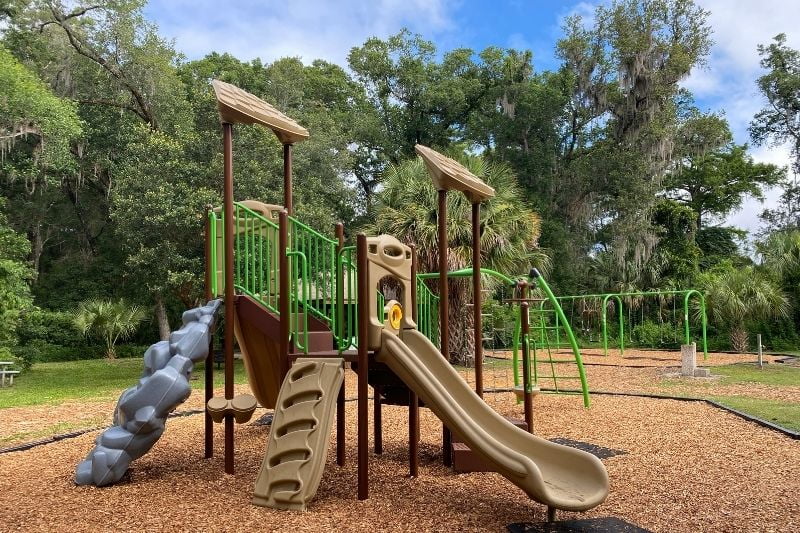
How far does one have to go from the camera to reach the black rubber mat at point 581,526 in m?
3.86

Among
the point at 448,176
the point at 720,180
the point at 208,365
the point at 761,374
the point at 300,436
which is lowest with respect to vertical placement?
the point at 761,374

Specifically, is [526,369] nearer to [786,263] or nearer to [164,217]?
[164,217]

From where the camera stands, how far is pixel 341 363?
4.83m

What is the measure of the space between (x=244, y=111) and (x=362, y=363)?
2.59m

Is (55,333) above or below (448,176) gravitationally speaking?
below

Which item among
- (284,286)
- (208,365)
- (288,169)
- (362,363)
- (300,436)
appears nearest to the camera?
(300,436)

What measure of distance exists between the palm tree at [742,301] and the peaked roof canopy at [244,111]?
1622 cm

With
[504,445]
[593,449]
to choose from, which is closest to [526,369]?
Answer: [593,449]

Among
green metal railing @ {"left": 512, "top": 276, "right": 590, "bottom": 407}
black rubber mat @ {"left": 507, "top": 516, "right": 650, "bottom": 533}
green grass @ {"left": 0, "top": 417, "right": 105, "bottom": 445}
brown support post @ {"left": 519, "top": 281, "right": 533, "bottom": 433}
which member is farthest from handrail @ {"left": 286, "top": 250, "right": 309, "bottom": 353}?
green grass @ {"left": 0, "top": 417, "right": 105, "bottom": 445}

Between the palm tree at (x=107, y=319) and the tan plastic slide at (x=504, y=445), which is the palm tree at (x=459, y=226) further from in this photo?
the tan plastic slide at (x=504, y=445)

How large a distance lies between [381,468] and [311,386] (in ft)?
4.53

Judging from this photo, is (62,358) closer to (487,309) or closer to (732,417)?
(487,309)

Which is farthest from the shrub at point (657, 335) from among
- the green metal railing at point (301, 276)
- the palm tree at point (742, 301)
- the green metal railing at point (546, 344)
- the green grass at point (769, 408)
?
the green metal railing at point (301, 276)

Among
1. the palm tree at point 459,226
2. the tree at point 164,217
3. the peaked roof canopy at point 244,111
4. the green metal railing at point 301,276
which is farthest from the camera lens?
the palm tree at point 459,226
